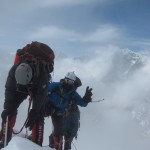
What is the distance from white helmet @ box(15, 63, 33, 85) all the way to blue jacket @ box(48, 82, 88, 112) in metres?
4.06

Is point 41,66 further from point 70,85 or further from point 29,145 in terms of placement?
point 70,85

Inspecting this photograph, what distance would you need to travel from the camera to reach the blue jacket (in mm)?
11805

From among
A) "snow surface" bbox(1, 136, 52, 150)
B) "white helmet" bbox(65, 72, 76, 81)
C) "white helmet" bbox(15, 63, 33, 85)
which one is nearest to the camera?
"snow surface" bbox(1, 136, 52, 150)

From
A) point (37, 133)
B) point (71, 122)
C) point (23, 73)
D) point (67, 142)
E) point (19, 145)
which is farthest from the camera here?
point (71, 122)

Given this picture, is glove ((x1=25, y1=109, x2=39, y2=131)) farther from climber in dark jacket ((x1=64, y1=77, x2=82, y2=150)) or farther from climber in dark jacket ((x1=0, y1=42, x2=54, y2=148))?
climber in dark jacket ((x1=64, y1=77, x2=82, y2=150))

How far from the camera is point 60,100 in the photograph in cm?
1185

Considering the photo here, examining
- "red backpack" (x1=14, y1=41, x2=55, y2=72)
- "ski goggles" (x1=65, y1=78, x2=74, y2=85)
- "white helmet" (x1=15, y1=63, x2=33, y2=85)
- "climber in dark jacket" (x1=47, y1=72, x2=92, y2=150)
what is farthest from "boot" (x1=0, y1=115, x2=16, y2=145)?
"ski goggles" (x1=65, y1=78, x2=74, y2=85)

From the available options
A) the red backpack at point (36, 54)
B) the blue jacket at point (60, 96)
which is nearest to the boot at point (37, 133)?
the red backpack at point (36, 54)

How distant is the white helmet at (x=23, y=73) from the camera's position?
7.72 metres

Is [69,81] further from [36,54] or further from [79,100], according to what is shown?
[36,54]

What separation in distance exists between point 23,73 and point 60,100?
168 inches

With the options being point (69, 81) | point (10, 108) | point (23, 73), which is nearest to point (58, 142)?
point (69, 81)

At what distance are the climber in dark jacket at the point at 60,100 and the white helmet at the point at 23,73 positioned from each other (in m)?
4.04

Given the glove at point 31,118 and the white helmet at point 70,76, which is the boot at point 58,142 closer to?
the white helmet at point 70,76
